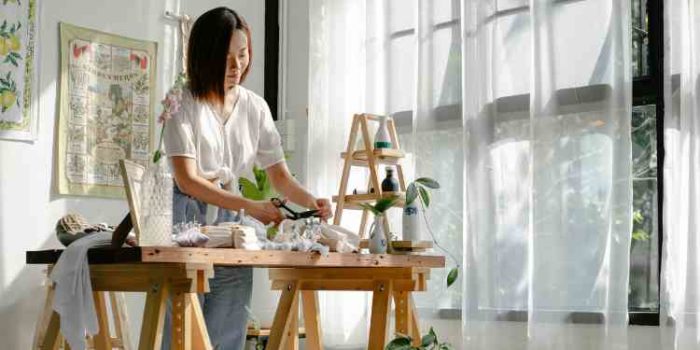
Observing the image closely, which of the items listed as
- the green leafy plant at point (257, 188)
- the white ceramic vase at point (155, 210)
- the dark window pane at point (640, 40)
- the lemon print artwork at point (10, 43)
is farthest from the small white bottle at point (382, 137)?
the white ceramic vase at point (155, 210)

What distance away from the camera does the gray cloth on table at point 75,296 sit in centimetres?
262

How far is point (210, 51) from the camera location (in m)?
3.09

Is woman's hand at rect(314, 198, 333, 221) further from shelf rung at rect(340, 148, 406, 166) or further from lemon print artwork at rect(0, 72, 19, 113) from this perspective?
lemon print artwork at rect(0, 72, 19, 113)

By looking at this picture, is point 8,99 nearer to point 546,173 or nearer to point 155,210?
point 155,210

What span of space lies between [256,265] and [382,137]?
5.73 feet

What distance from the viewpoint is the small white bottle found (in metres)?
4.42

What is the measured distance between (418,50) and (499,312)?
4.29 ft

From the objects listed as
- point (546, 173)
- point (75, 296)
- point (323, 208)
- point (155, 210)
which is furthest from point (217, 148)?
point (546, 173)

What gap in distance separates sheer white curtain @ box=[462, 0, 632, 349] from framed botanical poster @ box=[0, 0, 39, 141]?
6.62 feet

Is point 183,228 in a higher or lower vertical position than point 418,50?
lower

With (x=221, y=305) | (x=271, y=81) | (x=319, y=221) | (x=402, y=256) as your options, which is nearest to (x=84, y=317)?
(x=221, y=305)

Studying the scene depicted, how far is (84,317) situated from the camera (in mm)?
2611

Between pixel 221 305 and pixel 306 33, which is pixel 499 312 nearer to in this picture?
pixel 221 305

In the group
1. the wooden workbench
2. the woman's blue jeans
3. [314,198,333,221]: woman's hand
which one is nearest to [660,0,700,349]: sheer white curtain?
the wooden workbench
